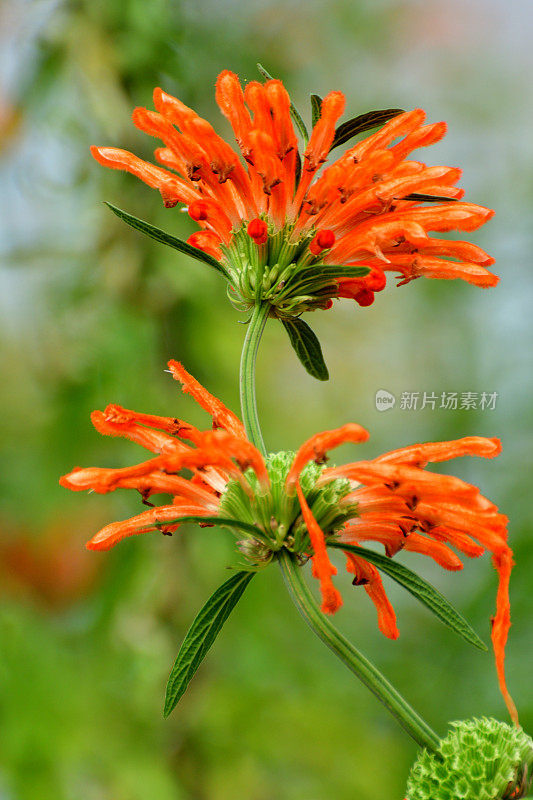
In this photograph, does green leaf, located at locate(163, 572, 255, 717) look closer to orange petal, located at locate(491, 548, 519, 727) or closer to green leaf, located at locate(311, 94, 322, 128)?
orange petal, located at locate(491, 548, 519, 727)

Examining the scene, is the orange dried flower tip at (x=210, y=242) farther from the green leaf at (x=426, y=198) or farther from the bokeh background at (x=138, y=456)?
the bokeh background at (x=138, y=456)

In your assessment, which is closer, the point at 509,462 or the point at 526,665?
the point at 526,665

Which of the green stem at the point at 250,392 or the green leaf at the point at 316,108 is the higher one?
the green leaf at the point at 316,108

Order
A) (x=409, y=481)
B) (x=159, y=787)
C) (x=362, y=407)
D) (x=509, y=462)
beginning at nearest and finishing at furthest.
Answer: (x=409, y=481), (x=159, y=787), (x=509, y=462), (x=362, y=407)

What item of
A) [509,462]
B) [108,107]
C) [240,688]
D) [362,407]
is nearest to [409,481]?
[240,688]

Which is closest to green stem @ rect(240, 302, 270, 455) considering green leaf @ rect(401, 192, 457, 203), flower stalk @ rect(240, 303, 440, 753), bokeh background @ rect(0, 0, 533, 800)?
flower stalk @ rect(240, 303, 440, 753)

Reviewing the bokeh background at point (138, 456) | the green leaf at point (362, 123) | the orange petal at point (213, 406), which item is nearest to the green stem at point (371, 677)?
the orange petal at point (213, 406)

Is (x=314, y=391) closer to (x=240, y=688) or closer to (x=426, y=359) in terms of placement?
(x=426, y=359)
